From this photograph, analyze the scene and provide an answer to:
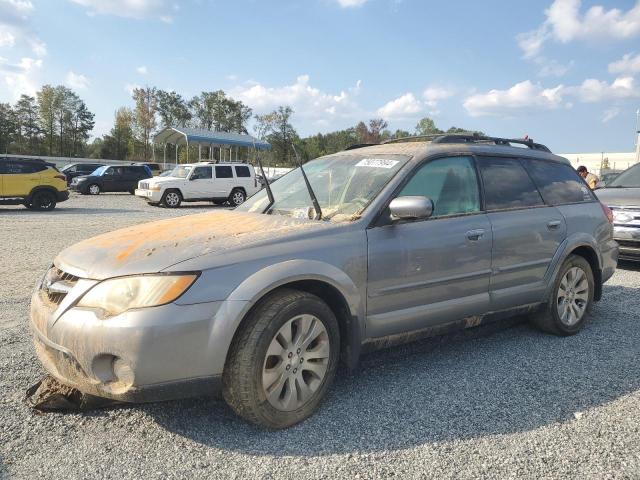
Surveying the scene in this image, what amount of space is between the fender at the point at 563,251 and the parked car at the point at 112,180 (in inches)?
1007

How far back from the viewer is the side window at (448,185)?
3.80 meters

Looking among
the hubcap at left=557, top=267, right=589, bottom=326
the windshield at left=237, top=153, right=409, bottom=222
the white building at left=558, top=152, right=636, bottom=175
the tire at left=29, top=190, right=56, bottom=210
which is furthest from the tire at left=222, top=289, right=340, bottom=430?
the white building at left=558, top=152, right=636, bottom=175

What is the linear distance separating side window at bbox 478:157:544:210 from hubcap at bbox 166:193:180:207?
17884mm

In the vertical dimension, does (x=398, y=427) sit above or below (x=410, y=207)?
below

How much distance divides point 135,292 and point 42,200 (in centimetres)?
1730

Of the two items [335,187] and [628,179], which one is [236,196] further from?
[335,187]

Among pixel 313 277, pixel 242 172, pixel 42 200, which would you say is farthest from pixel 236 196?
pixel 313 277

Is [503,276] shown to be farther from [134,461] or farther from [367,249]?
[134,461]

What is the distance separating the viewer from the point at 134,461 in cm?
265

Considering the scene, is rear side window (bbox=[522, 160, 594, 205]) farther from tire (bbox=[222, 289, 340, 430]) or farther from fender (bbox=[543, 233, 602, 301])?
tire (bbox=[222, 289, 340, 430])

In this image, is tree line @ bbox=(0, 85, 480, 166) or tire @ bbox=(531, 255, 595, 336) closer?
tire @ bbox=(531, 255, 595, 336)

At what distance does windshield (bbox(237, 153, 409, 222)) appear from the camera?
363 cm

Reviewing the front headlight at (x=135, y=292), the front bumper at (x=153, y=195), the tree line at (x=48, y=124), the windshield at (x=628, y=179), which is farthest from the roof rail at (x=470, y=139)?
the tree line at (x=48, y=124)

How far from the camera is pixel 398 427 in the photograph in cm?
304
